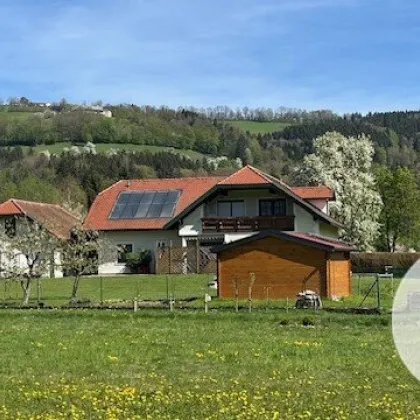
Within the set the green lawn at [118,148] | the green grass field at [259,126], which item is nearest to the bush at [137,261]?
the green lawn at [118,148]

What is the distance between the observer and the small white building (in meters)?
54.1

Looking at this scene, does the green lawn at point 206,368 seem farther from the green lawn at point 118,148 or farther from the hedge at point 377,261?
the green lawn at point 118,148

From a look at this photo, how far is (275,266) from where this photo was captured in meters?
36.9

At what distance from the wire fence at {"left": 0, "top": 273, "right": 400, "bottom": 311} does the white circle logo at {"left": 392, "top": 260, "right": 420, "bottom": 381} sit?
0.73m

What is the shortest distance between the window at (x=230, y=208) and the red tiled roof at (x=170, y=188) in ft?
4.44

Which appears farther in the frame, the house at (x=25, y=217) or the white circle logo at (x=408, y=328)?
the house at (x=25, y=217)

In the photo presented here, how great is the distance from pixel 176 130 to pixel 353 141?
3512 inches

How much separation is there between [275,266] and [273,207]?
18.8 meters

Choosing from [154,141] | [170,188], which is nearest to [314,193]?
[170,188]

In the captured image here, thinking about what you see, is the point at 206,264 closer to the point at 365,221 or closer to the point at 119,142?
the point at 365,221

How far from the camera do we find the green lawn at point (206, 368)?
12422mm


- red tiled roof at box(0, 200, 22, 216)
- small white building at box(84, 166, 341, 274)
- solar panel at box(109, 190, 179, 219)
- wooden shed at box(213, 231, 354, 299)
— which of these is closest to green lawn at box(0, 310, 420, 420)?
wooden shed at box(213, 231, 354, 299)

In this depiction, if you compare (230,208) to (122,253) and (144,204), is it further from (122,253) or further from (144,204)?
(122,253)

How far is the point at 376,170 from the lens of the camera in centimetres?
8631
